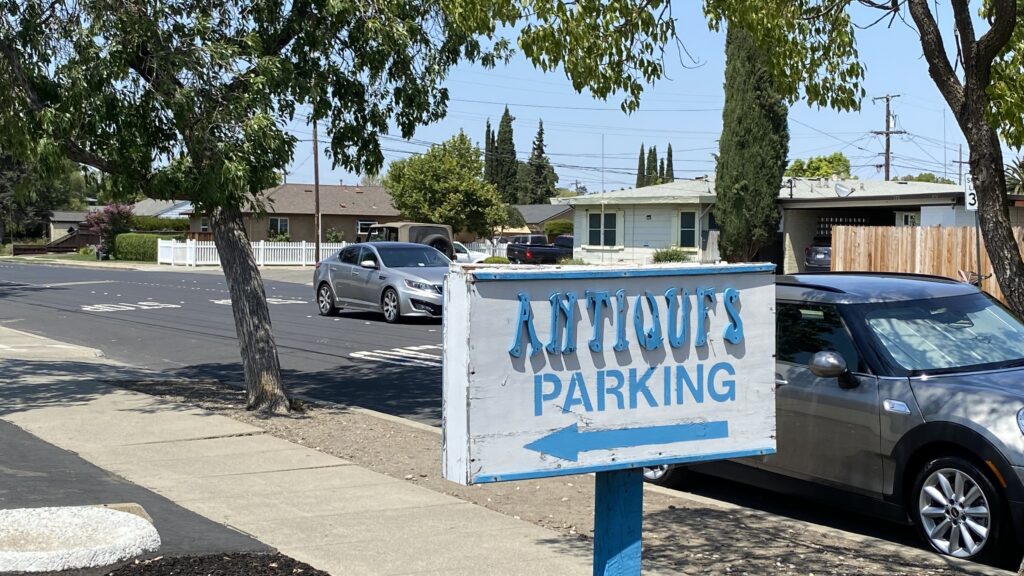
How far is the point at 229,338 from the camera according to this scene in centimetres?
1928

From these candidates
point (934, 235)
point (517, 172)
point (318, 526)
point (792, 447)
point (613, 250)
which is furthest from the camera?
point (517, 172)

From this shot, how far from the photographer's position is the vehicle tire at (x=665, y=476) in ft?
27.0

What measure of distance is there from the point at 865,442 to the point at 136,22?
7.42 m

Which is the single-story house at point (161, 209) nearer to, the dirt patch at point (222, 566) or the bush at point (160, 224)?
the bush at point (160, 224)

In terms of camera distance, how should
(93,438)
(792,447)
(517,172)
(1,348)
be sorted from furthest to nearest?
(517,172), (1,348), (93,438), (792,447)

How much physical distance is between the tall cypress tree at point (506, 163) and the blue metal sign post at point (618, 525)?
90.5 metres

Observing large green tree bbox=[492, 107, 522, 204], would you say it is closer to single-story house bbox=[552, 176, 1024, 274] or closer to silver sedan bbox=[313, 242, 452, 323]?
single-story house bbox=[552, 176, 1024, 274]

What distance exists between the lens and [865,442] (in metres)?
6.84

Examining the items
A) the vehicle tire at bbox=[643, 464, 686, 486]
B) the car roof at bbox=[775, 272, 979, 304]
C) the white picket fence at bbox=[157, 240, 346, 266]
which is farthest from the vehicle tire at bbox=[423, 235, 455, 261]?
the car roof at bbox=[775, 272, 979, 304]

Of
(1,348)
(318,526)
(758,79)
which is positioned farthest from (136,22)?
(758,79)

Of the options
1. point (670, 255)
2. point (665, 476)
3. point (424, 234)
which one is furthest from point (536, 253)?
point (665, 476)

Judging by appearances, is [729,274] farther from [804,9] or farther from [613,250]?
[613,250]

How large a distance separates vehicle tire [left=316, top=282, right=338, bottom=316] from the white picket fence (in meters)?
28.2

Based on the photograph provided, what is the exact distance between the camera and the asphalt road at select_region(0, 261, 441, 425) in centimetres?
1355
